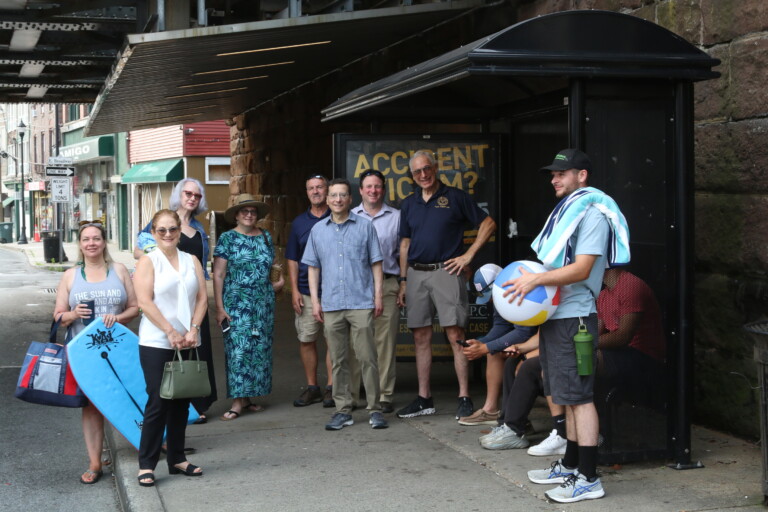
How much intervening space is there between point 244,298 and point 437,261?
5.08ft

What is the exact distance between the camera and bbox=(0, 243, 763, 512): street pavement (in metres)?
5.35

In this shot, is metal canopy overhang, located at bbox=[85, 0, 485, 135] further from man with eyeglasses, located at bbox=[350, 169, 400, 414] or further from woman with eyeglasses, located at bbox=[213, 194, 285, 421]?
man with eyeglasses, located at bbox=[350, 169, 400, 414]

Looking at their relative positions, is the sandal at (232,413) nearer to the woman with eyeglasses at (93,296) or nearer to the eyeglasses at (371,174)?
the woman with eyeglasses at (93,296)

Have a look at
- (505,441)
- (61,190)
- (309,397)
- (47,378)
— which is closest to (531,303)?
(505,441)

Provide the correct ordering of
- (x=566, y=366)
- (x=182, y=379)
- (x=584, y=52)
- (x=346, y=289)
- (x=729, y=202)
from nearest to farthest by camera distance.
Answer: (x=566, y=366), (x=584, y=52), (x=182, y=379), (x=729, y=202), (x=346, y=289)

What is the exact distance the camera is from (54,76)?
17.5m

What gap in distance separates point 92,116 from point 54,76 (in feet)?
13.5

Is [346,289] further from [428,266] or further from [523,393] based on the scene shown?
[523,393]

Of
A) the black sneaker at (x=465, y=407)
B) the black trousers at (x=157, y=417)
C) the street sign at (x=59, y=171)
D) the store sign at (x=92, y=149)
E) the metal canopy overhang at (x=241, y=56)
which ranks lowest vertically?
the black sneaker at (x=465, y=407)

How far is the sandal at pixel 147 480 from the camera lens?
5.84 meters

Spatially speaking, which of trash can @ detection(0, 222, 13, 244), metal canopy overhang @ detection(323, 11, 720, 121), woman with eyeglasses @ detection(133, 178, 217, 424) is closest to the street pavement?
woman with eyeglasses @ detection(133, 178, 217, 424)

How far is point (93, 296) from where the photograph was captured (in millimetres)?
6246

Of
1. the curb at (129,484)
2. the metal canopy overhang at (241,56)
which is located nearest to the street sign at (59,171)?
the metal canopy overhang at (241,56)

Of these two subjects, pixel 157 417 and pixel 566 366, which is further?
pixel 157 417
